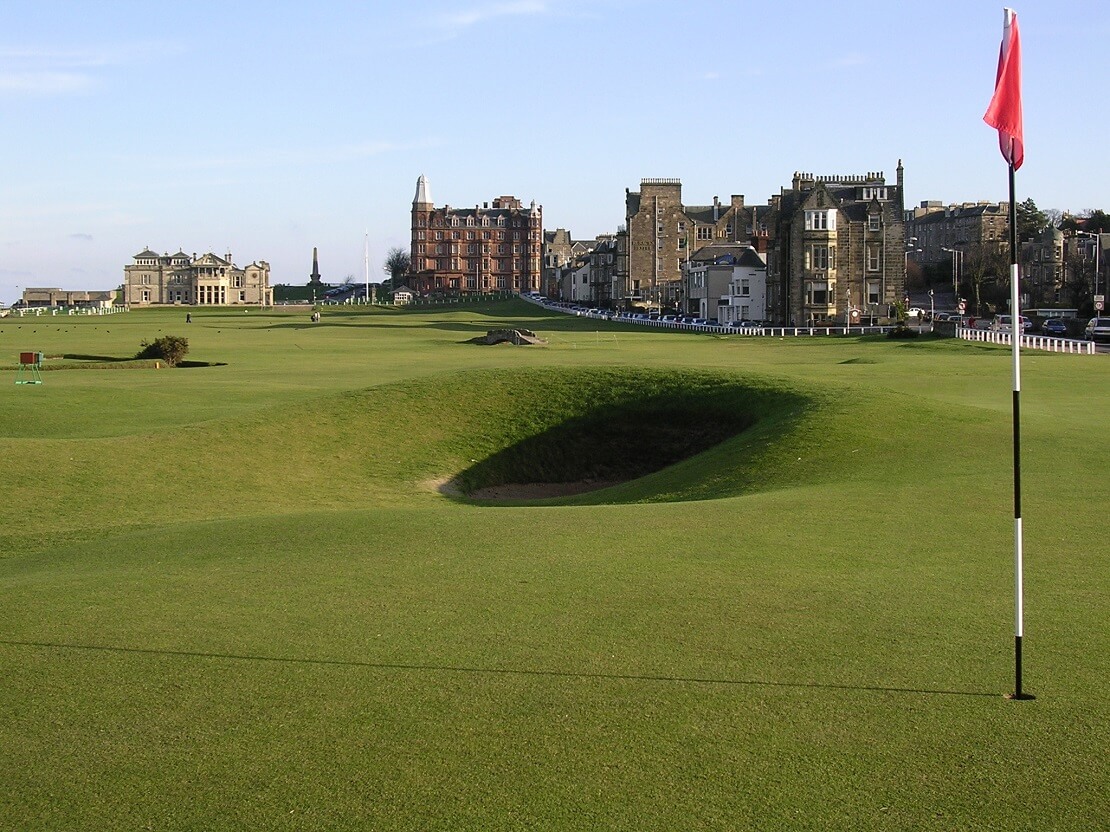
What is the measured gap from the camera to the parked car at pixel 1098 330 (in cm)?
8100

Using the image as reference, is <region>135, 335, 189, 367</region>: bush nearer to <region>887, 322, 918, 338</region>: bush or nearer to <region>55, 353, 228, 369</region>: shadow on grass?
<region>55, 353, 228, 369</region>: shadow on grass

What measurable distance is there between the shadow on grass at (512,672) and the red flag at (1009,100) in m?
4.41

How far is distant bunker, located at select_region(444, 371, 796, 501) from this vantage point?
115 ft

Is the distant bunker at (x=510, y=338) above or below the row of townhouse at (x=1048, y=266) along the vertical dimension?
below

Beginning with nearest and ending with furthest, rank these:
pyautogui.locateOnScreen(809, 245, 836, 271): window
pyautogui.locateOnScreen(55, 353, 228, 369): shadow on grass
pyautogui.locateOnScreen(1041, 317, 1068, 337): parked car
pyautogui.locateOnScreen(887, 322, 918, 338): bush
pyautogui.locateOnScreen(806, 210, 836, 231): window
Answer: pyautogui.locateOnScreen(55, 353, 228, 369): shadow on grass
pyautogui.locateOnScreen(1041, 317, 1068, 337): parked car
pyautogui.locateOnScreen(887, 322, 918, 338): bush
pyautogui.locateOnScreen(806, 210, 836, 231): window
pyautogui.locateOnScreen(809, 245, 836, 271): window

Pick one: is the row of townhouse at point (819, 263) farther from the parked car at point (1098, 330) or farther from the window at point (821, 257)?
the parked car at point (1098, 330)

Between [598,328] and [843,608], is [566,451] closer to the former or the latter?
[843,608]

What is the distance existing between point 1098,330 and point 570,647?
79.0 m

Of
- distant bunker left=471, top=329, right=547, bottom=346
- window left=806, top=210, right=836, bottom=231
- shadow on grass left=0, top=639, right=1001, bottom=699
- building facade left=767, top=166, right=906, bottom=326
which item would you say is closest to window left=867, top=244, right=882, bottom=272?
building facade left=767, top=166, right=906, bottom=326

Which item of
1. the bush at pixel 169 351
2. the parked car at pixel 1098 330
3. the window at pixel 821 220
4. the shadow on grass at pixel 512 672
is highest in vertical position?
the window at pixel 821 220

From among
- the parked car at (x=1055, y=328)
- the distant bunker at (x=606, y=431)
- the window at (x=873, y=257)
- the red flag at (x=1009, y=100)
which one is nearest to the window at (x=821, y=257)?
the window at (x=873, y=257)

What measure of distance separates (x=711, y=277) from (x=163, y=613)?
431 ft

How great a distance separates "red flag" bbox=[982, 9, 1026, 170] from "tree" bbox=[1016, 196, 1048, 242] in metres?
181

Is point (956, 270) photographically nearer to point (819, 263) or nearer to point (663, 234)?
point (663, 234)
